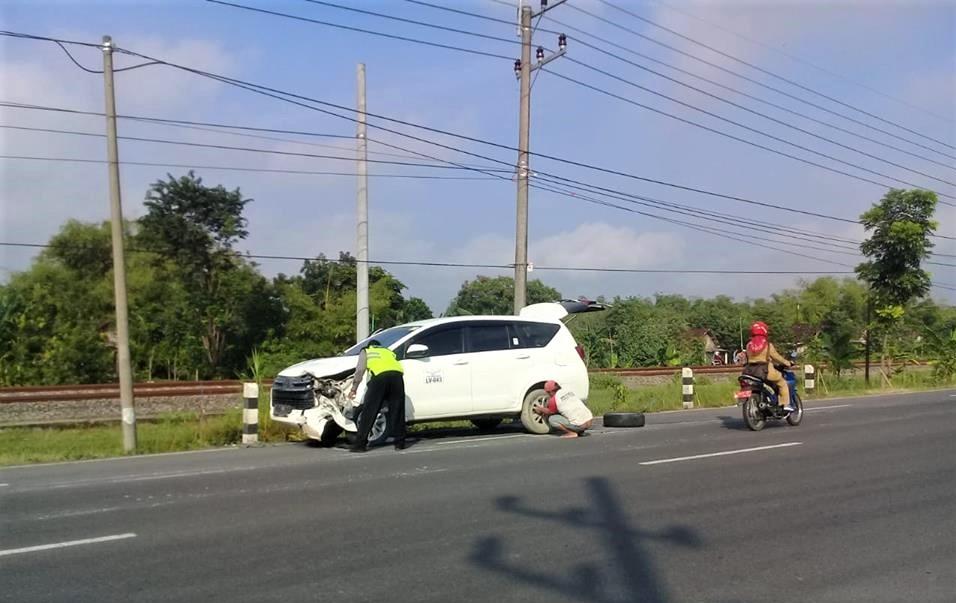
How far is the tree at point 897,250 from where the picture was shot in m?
31.1

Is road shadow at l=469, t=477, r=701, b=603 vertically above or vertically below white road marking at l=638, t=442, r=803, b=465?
above

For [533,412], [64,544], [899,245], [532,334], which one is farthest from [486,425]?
[899,245]

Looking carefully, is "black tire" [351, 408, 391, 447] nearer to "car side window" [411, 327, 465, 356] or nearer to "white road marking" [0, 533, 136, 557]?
"car side window" [411, 327, 465, 356]

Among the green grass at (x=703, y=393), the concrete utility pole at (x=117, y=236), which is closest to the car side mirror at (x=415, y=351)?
the concrete utility pole at (x=117, y=236)

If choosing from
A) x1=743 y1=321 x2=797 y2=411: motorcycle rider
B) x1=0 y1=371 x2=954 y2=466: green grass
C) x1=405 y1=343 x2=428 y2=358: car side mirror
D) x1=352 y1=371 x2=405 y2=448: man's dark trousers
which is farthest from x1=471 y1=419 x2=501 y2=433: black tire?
x1=743 y1=321 x2=797 y2=411: motorcycle rider

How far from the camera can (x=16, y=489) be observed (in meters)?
9.31

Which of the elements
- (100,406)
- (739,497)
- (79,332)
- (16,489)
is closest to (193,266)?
(79,332)

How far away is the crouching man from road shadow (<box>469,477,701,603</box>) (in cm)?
551

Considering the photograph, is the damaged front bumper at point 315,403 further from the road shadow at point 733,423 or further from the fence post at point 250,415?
the road shadow at point 733,423

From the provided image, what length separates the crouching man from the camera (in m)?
13.7

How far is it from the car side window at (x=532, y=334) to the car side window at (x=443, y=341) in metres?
0.99

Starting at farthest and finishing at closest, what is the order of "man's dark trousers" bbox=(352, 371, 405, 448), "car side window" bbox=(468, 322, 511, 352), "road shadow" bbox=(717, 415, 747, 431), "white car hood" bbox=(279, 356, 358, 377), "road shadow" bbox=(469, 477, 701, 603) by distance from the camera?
"road shadow" bbox=(717, 415, 747, 431), "car side window" bbox=(468, 322, 511, 352), "white car hood" bbox=(279, 356, 358, 377), "man's dark trousers" bbox=(352, 371, 405, 448), "road shadow" bbox=(469, 477, 701, 603)

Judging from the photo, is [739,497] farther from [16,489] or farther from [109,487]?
[16,489]

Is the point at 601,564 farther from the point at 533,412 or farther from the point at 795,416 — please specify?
the point at 795,416
